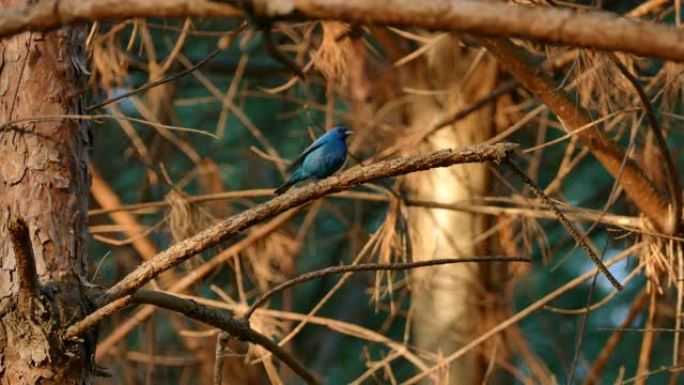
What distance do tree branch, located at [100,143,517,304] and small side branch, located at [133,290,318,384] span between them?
3.5 inches

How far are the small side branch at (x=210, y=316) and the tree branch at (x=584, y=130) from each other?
59.4 inches

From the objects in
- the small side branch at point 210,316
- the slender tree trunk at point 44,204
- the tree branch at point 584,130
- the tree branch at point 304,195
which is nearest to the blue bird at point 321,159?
the tree branch at point 584,130

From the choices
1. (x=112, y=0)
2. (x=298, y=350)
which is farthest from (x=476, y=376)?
(x=112, y=0)

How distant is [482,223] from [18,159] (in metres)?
3.74

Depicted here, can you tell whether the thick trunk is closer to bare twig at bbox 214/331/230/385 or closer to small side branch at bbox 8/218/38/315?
bare twig at bbox 214/331/230/385

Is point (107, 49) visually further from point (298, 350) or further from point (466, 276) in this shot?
point (298, 350)

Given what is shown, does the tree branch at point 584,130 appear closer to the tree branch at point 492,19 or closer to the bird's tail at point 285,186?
the bird's tail at point 285,186

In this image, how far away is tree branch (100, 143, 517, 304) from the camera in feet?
9.99

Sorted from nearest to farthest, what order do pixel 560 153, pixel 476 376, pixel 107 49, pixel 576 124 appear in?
pixel 576 124 < pixel 107 49 < pixel 476 376 < pixel 560 153

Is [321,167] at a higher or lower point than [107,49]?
lower

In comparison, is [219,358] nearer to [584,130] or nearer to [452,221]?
[584,130]

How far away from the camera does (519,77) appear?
470 cm

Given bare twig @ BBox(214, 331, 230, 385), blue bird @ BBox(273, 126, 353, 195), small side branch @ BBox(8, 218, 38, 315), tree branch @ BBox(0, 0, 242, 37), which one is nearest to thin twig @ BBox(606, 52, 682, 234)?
blue bird @ BBox(273, 126, 353, 195)

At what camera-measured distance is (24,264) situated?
2.99 metres
